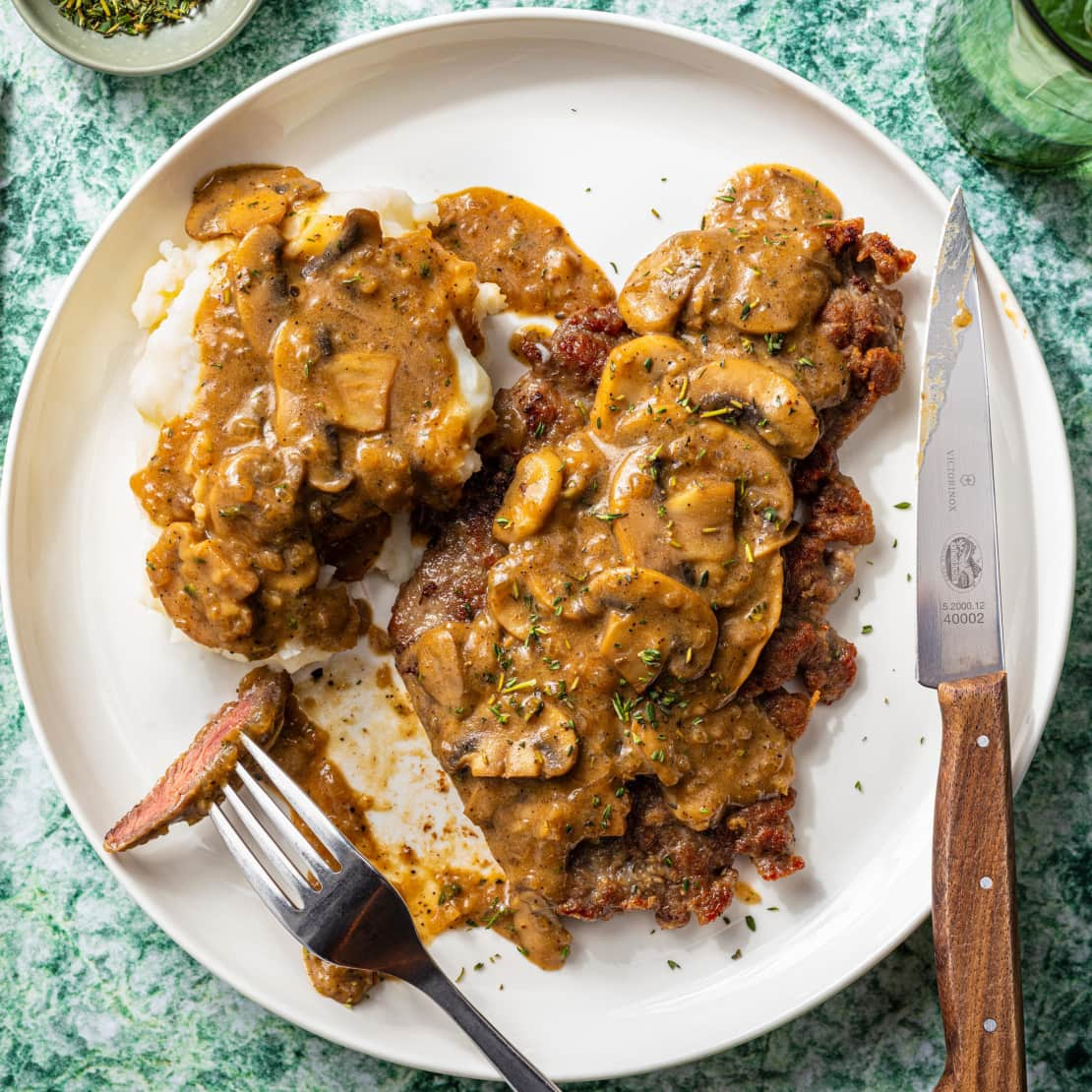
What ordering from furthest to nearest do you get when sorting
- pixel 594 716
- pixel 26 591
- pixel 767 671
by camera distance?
pixel 26 591 → pixel 767 671 → pixel 594 716

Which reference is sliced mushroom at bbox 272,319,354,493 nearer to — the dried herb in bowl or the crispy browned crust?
the crispy browned crust

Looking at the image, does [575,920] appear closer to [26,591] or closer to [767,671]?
[767,671]

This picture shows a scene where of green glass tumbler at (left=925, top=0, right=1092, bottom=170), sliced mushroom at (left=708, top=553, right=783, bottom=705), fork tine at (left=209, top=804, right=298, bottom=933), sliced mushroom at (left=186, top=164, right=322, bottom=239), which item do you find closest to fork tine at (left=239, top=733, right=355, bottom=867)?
fork tine at (left=209, top=804, right=298, bottom=933)

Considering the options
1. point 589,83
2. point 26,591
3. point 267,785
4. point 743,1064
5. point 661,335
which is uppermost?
point 589,83

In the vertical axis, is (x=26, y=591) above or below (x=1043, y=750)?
above

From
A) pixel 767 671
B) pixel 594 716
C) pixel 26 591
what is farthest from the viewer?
pixel 26 591

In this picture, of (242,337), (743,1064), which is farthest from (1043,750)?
(242,337)
